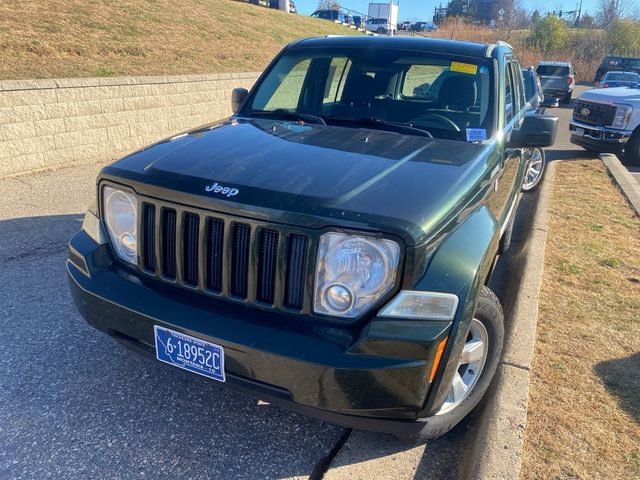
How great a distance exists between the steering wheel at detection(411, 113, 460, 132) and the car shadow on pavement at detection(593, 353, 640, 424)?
1.74 meters

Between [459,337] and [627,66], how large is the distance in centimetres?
3007

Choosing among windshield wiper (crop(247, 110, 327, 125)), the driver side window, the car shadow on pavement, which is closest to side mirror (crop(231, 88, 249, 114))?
windshield wiper (crop(247, 110, 327, 125))

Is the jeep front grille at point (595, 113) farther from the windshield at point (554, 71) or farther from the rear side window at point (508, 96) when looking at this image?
the windshield at point (554, 71)

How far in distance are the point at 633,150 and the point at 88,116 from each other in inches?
397

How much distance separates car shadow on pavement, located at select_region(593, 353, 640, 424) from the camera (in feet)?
9.41

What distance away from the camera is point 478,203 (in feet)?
8.83

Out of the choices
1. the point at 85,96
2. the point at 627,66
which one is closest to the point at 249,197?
the point at 85,96

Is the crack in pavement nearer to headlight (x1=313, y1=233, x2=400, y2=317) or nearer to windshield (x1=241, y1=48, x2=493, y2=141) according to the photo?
headlight (x1=313, y1=233, x2=400, y2=317)

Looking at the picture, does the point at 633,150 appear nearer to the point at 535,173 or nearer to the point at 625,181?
the point at 625,181

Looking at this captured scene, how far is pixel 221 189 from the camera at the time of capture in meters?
2.28

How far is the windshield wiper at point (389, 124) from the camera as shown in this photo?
3.32 m

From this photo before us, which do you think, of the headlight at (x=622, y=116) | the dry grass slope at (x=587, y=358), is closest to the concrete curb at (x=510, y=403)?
the dry grass slope at (x=587, y=358)

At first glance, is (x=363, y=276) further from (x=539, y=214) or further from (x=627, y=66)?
(x=627, y=66)

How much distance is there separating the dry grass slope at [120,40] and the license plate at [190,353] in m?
6.62
